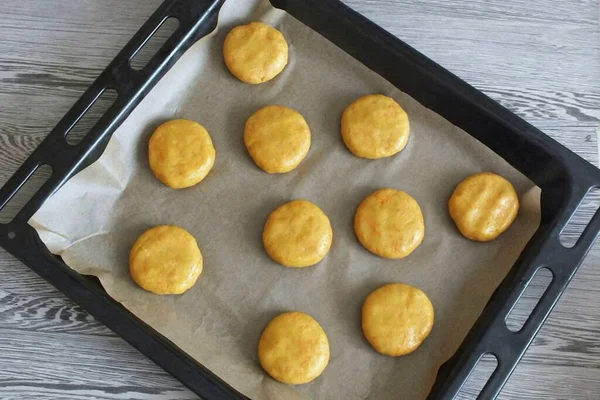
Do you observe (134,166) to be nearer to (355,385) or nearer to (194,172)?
(194,172)

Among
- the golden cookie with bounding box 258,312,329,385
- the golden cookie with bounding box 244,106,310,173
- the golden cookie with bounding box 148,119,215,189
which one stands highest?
the golden cookie with bounding box 244,106,310,173

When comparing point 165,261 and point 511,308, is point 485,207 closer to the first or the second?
point 511,308

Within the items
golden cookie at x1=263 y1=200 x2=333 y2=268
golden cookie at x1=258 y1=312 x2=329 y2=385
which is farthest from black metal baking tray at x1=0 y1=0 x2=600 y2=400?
golden cookie at x1=263 y1=200 x2=333 y2=268

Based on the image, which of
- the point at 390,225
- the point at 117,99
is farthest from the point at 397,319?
the point at 117,99

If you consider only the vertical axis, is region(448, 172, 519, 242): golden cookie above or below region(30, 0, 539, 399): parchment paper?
above

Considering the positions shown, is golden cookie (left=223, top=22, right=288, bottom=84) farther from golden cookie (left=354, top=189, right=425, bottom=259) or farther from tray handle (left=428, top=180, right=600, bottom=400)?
tray handle (left=428, top=180, right=600, bottom=400)

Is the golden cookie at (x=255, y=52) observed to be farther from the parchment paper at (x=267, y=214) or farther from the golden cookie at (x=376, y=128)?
the golden cookie at (x=376, y=128)

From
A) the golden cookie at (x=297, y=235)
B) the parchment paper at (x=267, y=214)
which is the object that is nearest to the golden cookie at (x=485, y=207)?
the parchment paper at (x=267, y=214)
